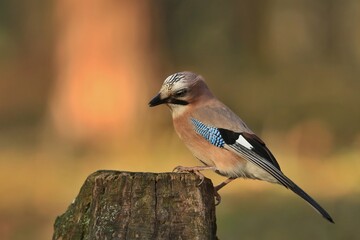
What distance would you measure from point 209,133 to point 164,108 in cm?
922

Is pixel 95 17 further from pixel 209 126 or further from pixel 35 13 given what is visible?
pixel 209 126

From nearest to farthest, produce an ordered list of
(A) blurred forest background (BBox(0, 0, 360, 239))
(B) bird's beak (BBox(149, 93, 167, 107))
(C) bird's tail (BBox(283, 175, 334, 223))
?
1. (C) bird's tail (BBox(283, 175, 334, 223))
2. (B) bird's beak (BBox(149, 93, 167, 107))
3. (A) blurred forest background (BBox(0, 0, 360, 239))

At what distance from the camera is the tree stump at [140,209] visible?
143 inches

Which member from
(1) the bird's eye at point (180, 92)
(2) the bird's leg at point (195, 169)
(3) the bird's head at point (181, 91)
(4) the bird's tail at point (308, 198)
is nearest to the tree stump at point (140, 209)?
(2) the bird's leg at point (195, 169)

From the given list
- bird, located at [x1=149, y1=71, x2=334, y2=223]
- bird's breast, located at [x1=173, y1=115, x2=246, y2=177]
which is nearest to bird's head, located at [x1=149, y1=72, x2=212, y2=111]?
bird, located at [x1=149, y1=71, x2=334, y2=223]

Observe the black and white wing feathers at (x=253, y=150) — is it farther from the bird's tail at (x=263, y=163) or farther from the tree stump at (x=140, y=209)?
the tree stump at (x=140, y=209)

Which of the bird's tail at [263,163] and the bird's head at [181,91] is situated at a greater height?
the bird's head at [181,91]

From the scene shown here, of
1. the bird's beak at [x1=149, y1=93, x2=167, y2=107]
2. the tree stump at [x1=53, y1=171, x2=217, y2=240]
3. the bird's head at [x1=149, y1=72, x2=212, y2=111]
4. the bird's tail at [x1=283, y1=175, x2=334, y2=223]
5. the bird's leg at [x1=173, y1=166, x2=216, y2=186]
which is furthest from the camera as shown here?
the bird's head at [x1=149, y1=72, x2=212, y2=111]

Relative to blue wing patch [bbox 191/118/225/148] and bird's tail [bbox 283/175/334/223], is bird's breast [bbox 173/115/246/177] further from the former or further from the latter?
bird's tail [bbox 283/175/334/223]

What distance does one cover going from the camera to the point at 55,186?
11258mm

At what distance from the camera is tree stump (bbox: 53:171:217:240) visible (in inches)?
143

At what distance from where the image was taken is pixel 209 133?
18.1 feet

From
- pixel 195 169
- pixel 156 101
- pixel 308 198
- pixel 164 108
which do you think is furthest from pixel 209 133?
pixel 164 108

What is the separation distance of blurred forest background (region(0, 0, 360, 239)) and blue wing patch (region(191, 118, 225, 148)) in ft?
10.7
